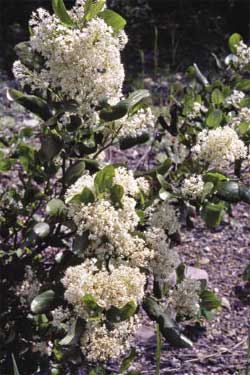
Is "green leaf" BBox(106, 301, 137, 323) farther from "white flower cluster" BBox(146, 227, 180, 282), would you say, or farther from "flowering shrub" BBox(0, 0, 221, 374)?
"white flower cluster" BBox(146, 227, 180, 282)

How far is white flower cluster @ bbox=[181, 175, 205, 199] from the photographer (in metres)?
1.54

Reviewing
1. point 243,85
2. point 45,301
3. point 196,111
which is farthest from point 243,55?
point 45,301

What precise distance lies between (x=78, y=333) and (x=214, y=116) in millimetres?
653

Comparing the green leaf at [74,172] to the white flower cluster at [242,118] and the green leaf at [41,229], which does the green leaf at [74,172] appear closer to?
the green leaf at [41,229]

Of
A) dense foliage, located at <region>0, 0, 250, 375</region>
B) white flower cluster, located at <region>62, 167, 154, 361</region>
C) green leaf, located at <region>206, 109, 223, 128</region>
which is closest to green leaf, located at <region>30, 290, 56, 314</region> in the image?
dense foliage, located at <region>0, 0, 250, 375</region>

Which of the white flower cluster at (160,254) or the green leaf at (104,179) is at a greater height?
the green leaf at (104,179)

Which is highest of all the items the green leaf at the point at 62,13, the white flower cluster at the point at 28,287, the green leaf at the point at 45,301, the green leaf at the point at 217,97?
the green leaf at the point at 62,13

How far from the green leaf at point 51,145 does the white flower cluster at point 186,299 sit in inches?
16.7

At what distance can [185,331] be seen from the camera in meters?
2.52

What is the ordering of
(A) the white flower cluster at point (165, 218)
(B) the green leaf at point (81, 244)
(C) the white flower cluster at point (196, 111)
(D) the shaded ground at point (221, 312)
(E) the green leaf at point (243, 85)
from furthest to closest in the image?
1. (D) the shaded ground at point (221, 312)
2. (E) the green leaf at point (243, 85)
3. (C) the white flower cluster at point (196, 111)
4. (A) the white flower cluster at point (165, 218)
5. (B) the green leaf at point (81, 244)

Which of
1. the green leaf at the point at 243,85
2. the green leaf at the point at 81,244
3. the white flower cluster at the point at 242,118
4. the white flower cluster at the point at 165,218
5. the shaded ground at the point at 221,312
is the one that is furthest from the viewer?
the shaded ground at the point at 221,312

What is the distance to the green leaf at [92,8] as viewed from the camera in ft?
4.83

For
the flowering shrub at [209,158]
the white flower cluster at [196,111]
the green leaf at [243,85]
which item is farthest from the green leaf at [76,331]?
the green leaf at [243,85]

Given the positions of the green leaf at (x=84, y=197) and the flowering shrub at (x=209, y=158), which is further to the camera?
the flowering shrub at (x=209, y=158)
